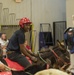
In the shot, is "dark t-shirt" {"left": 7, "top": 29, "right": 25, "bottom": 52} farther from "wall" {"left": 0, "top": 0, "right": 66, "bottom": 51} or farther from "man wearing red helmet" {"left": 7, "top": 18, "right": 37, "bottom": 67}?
"wall" {"left": 0, "top": 0, "right": 66, "bottom": 51}

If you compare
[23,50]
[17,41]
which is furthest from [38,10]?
[23,50]

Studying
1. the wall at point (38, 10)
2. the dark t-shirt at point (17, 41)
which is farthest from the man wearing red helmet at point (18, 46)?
the wall at point (38, 10)

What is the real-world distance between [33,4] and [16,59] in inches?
260

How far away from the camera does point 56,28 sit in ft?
34.1

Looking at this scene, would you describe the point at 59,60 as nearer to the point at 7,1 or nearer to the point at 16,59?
the point at 16,59

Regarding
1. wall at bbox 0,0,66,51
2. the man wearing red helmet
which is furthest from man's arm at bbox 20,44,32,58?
wall at bbox 0,0,66,51

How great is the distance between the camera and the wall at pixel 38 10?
33.7ft

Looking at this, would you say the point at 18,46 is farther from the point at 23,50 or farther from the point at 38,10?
the point at 38,10

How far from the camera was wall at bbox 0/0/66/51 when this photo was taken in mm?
10273

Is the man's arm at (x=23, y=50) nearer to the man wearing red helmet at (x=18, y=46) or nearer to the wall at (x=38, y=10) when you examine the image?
the man wearing red helmet at (x=18, y=46)

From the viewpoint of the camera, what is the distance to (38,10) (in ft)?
34.4

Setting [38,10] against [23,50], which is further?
[38,10]

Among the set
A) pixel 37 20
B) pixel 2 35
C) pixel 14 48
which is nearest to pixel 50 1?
pixel 37 20

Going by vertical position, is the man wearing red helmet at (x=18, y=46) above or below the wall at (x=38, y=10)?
below
